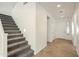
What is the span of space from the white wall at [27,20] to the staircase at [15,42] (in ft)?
0.72

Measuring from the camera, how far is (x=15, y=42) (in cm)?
480

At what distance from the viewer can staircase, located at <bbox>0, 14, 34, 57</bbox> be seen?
4.21m

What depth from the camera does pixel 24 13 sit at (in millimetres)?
5574

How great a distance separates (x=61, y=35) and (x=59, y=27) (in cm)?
88

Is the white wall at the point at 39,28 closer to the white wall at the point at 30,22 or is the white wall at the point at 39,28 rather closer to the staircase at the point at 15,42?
the white wall at the point at 30,22

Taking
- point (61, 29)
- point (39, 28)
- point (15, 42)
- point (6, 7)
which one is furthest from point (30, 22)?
point (61, 29)

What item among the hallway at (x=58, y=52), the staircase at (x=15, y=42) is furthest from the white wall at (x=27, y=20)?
the hallway at (x=58, y=52)

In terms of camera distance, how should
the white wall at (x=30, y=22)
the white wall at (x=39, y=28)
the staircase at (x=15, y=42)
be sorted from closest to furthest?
the staircase at (x=15, y=42) < the white wall at (x=30, y=22) < the white wall at (x=39, y=28)

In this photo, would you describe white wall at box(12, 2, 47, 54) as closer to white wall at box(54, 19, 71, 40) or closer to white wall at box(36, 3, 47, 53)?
white wall at box(36, 3, 47, 53)

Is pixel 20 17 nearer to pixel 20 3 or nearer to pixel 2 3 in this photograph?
pixel 20 3

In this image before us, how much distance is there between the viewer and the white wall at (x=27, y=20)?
5.21 m

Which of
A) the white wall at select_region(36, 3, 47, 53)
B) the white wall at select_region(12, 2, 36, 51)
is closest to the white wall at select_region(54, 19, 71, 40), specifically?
the white wall at select_region(36, 3, 47, 53)

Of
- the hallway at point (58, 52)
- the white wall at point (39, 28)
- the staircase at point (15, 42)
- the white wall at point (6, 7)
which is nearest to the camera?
the staircase at point (15, 42)

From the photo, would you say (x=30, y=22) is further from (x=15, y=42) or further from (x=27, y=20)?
(x=15, y=42)
